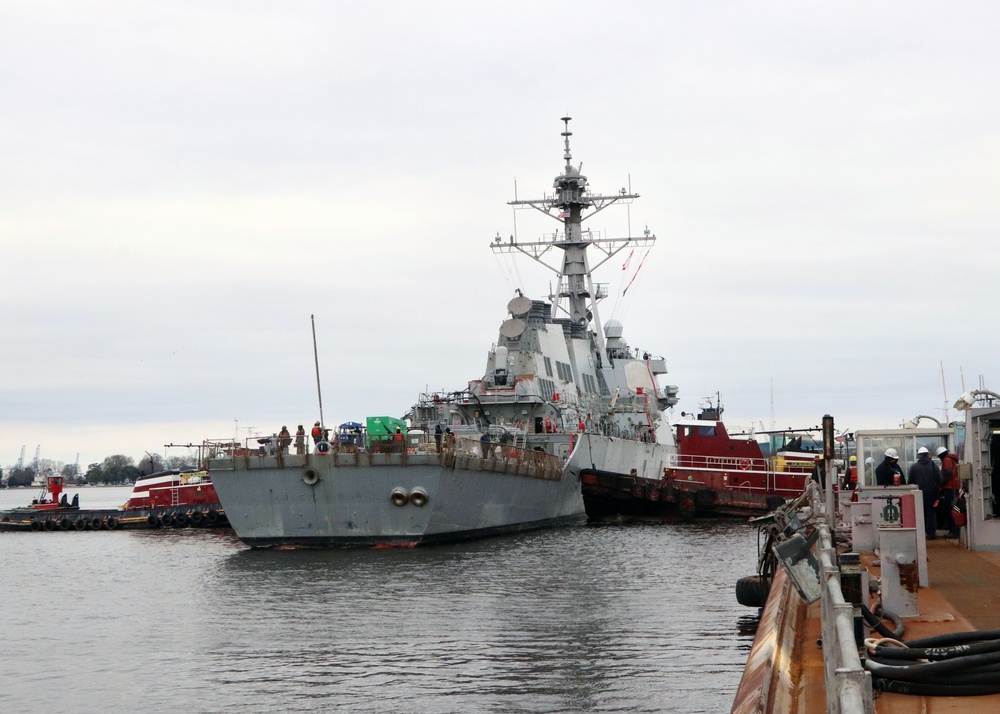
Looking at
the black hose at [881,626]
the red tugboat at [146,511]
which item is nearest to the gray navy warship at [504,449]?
the red tugboat at [146,511]

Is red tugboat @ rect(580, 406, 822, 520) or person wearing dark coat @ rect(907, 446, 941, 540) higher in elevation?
person wearing dark coat @ rect(907, 446, 941, 540)

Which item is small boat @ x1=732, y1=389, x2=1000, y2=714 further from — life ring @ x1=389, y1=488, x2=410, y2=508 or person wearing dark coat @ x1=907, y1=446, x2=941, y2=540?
life ring @ x1=389, y1=488, x2=410, y2=508

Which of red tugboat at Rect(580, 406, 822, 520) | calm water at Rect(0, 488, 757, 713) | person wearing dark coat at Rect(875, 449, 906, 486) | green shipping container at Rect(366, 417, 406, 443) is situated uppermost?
green shipping container at Rect(366, 417, 406, 443)

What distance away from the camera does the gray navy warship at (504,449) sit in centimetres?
2630

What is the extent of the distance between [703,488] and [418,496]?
540 inches

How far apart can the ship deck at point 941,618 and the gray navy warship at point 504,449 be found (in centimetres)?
1520

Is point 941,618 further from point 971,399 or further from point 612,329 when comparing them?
point 612,329

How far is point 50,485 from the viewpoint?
5025 centimetres

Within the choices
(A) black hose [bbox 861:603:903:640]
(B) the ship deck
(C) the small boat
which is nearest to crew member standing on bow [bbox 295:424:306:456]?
(C) the small boat

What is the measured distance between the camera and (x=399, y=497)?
26047mm

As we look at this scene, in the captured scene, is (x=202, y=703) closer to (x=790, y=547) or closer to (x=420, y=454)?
(x=790, y=547)

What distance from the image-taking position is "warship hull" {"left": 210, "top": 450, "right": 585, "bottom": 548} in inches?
1024

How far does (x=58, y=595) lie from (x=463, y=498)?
949 centimetres

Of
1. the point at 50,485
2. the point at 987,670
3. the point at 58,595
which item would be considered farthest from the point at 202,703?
the point at 50,485
